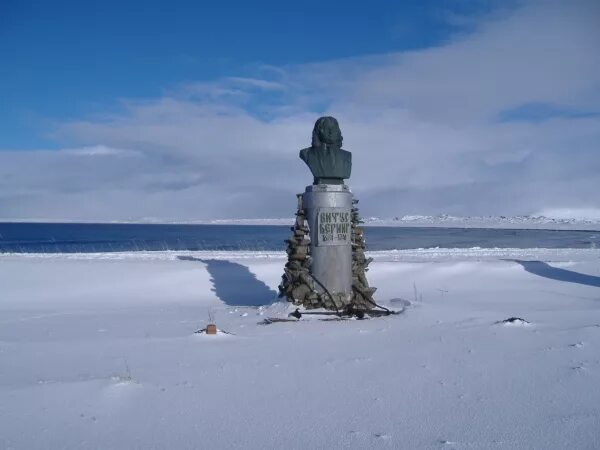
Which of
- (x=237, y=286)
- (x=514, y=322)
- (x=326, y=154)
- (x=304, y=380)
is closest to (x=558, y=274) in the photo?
(x=237, y=286)

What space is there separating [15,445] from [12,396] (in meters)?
1.08

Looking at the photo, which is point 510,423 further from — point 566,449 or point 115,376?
point 115,376

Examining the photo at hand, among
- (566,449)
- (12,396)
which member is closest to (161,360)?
(12,396)

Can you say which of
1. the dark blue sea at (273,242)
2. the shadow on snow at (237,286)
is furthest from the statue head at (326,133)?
the dark blue sea at (273,242)

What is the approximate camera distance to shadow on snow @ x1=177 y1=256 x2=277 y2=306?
1377 centimetres

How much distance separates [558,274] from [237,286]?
Result: 10.1 m

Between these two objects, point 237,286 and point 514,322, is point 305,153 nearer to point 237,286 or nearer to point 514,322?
point 514,322

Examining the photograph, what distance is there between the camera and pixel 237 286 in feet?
53.1

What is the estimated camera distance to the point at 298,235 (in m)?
10.1

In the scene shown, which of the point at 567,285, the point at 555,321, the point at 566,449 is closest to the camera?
the point at 566,449

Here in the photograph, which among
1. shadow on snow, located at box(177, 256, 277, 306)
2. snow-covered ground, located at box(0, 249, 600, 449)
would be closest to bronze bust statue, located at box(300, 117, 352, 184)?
snow-covered ground, located at box(0, 249, 600, 449)

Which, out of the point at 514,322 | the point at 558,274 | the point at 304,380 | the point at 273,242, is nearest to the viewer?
the point at 304,380

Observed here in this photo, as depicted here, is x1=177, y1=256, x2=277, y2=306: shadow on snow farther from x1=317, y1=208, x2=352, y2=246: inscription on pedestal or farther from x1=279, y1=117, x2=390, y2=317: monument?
x1=317, y1=208, x2=352, y2=246: inscription on pedestal

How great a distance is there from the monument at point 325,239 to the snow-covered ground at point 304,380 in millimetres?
785
